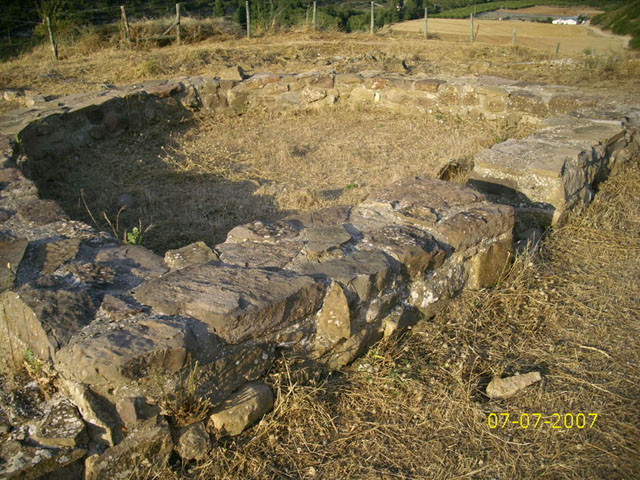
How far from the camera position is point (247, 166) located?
5406 millimetres

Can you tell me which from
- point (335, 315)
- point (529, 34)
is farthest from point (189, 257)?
point (529, 34)

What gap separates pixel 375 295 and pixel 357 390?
0.45 metres

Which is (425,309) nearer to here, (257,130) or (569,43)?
(257,130)

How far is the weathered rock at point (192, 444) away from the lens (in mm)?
1887

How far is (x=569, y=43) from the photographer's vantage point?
18.1 metres

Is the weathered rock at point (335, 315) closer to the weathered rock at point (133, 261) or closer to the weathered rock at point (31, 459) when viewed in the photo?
the weathered rock at point (133, 261)

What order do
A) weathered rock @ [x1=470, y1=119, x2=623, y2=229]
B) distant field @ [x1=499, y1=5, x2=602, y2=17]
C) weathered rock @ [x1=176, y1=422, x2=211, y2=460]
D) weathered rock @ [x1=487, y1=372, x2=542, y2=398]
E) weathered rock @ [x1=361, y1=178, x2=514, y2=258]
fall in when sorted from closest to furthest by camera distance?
weathered rock @ [x1=176, y1=422, x2=211, y2=460] → weathered rock @ [x1=487, y1=372, x2=542, y2=398] → weathered rock @ [x1=361, y1=178, x2=514, y2=258] → weathered rock @ [x1=470, y1=119, x2=623, y2=229] → distant field @ [x1=499, y1=5, x2=602, y2=17]

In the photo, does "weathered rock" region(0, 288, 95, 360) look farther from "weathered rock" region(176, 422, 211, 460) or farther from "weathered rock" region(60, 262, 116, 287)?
"weathered rock" region(176, 422, 211, 460)

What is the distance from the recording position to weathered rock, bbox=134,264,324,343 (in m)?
2.04

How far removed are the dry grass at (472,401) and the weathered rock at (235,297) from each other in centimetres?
25

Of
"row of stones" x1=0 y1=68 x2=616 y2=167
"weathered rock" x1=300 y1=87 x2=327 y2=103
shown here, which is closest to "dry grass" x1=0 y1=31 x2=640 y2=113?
"row of stones" x1=0 y1=68 x2=616 y2=167

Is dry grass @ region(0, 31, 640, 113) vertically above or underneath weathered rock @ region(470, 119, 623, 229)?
above

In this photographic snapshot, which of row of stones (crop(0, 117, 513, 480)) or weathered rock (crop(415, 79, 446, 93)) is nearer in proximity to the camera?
row of stones (crop(0, 117, 513, 480))

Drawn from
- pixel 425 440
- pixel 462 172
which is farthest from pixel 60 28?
pixel 425 440
